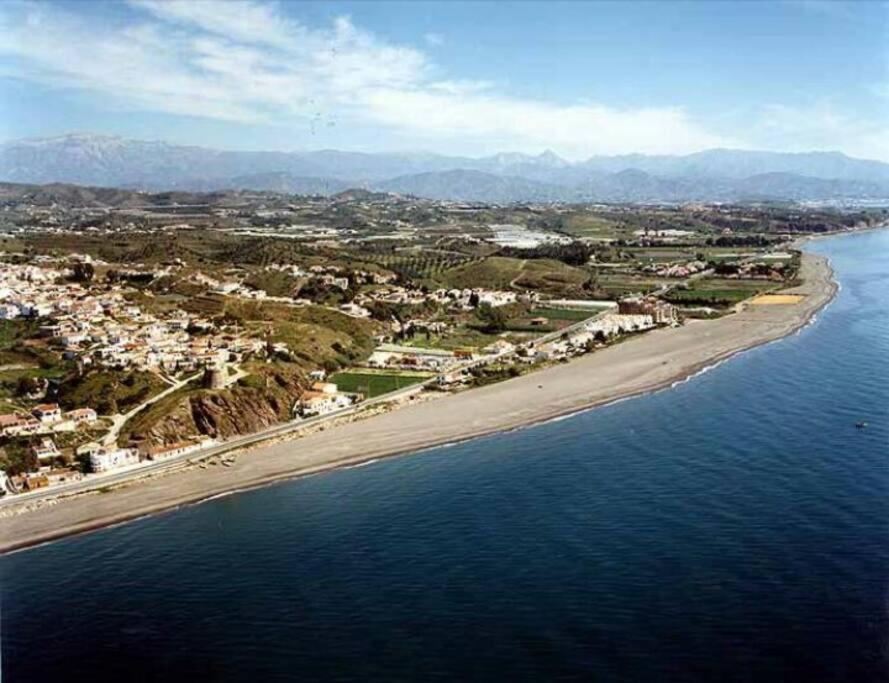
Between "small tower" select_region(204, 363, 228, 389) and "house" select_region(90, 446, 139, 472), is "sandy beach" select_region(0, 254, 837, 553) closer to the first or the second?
"house" select_region(90, 446, 139, 472)

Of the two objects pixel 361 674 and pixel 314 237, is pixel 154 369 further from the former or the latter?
pixel 314 237

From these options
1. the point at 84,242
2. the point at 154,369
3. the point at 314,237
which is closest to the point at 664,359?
the point at 154,369

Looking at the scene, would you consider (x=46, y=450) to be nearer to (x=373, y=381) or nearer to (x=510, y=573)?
(x=373, y=381)

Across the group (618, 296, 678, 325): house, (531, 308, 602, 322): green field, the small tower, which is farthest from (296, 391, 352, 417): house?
(618, 296, 678, 325): house

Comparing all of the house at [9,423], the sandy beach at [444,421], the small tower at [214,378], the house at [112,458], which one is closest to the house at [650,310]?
the sandy beach at [444,421]

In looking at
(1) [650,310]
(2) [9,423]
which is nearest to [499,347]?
(1) [650,310]

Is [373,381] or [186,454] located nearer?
[186,454]
